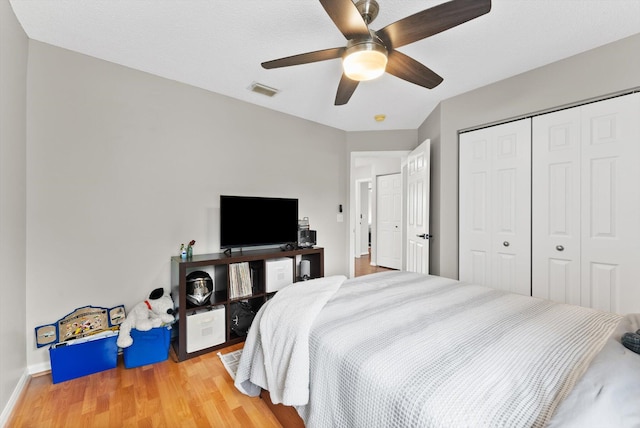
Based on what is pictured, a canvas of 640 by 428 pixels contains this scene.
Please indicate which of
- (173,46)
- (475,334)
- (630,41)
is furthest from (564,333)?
(173,46)

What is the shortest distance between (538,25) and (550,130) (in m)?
0.92

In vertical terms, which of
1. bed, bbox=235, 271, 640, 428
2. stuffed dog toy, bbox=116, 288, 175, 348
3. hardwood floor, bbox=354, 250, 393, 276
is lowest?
hardwood floor, bbox=354, 250, 393, 276

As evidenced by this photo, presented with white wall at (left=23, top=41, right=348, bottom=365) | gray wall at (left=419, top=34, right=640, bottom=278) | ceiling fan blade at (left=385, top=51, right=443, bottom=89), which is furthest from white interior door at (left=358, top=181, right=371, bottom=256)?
ceiling fan blade at (left=385, top=51, right=443, bottom=89)

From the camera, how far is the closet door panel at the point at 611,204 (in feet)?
6.68

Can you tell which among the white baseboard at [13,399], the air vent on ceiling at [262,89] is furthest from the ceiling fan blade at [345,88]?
the white baseboard at [13,399]

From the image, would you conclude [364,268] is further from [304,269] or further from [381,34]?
[381,34]

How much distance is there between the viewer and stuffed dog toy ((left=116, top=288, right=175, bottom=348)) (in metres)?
2.10

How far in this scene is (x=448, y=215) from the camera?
125 inches

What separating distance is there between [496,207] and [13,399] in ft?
12.9

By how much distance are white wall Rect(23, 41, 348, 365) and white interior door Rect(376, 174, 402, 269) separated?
329 cm

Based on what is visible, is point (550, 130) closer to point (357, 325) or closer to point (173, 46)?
point (357, 325)

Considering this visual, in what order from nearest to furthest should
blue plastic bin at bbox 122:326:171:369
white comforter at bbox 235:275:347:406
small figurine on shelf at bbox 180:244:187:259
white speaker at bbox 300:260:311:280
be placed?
white comforter at bbox 235:275:347:406 → blue plastic bin at bbox 122:326:171:369 → small figurine on shelf at bbox 180:244:187:259 → white speaker at bbox 300:260:311:280

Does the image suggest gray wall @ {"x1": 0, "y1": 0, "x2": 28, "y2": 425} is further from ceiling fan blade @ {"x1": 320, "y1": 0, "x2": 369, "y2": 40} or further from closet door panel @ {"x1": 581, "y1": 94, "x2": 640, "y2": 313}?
closet door panel @ {"x1": 581, "y1": 94, "x2": 640, "y2": 313}

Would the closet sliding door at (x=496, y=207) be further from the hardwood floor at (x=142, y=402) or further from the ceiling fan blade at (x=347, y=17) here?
the hardwood floor at (x=142, y=402)
